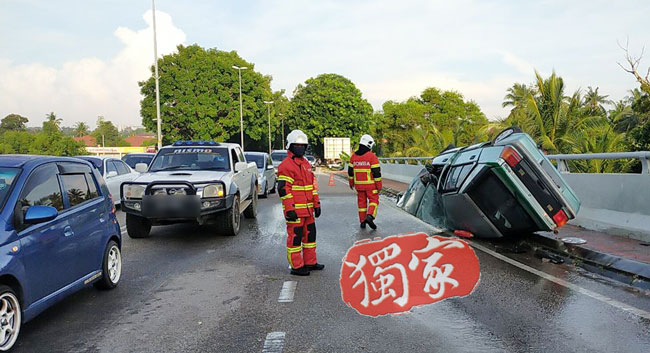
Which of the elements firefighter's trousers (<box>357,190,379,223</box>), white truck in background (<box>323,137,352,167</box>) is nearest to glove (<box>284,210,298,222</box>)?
firefighter's trousers (<box>357,190,379,223</box>)

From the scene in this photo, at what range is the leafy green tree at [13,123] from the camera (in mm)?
100750

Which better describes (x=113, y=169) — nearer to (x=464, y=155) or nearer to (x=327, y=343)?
(x=464, y=155)

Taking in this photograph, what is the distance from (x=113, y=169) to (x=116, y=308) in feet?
33.2

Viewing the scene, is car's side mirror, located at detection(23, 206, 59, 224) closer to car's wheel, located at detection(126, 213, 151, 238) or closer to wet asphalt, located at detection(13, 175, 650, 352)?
wet asphalt, located at detection(13, 175, 650, 352)

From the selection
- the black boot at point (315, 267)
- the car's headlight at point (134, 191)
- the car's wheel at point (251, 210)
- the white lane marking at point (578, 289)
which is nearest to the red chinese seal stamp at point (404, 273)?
the black boot at point (315, 267)

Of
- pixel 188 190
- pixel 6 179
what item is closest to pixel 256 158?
pixel 188 190

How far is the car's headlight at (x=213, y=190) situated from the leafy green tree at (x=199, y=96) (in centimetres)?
4479

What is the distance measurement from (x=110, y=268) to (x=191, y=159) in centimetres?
460

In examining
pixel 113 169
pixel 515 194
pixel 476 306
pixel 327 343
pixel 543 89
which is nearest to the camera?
pixel 327 343

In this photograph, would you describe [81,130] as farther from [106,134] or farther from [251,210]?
[251,210]

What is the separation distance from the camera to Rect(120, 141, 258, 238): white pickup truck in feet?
28.3

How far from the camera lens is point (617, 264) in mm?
6469

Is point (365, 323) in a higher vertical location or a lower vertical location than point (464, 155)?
lower

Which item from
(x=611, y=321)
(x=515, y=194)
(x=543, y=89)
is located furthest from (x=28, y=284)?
(x=543, y=89)
